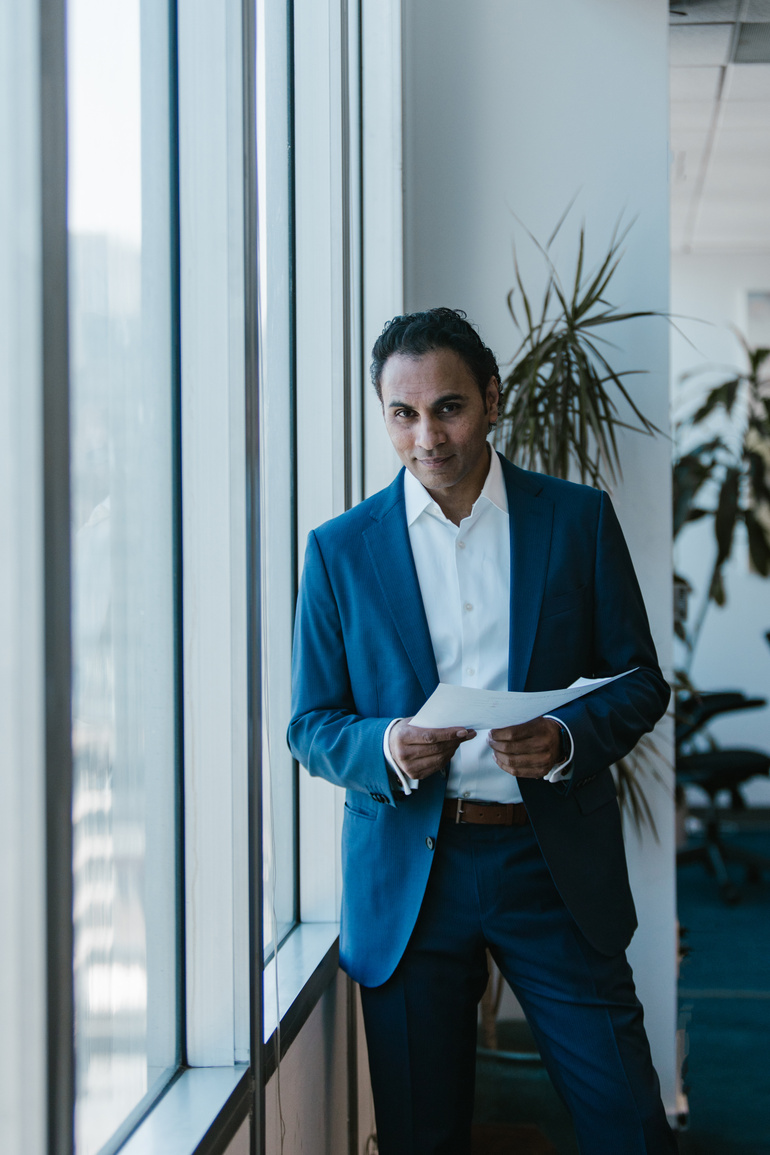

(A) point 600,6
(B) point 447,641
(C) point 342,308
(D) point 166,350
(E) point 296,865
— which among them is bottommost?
(E) point 296,865

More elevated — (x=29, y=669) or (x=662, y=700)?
(x=29, y=669)

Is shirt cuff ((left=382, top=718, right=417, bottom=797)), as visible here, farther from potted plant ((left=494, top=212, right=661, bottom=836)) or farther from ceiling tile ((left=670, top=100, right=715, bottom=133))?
ceiling tile ((left=670, top=100, right=715, bottom=133))

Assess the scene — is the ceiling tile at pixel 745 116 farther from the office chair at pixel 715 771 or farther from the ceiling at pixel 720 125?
the office chair at pixel 715 771

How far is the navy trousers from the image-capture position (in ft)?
4.94

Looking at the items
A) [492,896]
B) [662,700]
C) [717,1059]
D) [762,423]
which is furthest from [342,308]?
[762,423]

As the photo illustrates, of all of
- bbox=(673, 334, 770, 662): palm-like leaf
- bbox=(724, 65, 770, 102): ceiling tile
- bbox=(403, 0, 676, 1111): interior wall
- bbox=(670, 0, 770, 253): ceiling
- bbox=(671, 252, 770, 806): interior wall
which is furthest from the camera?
bbox=(671, 252, 770, 806): interior wall

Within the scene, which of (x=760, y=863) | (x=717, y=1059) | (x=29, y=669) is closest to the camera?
(x=29, y=669)

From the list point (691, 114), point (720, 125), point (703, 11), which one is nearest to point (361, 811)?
point (703, 11)

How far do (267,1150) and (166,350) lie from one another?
1.22 metres

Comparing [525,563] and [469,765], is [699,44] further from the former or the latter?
[469,765]

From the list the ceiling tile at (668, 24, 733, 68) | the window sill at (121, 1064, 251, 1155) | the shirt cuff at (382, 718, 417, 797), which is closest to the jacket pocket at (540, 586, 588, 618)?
the shirt cuff at (382, 718, 417, 797)

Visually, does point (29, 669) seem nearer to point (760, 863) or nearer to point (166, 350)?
point (166, 350)

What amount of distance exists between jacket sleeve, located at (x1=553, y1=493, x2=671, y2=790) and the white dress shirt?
0.14 metres

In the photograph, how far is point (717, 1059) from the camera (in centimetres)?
303
